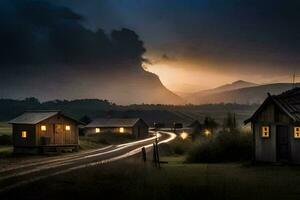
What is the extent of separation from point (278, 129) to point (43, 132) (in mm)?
33068

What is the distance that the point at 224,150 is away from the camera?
40.1 m

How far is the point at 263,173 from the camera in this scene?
29.8m

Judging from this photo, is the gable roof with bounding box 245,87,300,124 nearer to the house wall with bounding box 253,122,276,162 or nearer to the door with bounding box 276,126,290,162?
the house wall with bounding box 253,122,276,162

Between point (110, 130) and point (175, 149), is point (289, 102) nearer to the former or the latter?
point (175, 149)

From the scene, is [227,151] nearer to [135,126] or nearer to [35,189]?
[35,189]

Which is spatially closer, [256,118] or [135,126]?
[256,118]

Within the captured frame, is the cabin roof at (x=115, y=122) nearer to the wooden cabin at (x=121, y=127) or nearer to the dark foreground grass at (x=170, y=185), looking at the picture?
the wooden cabin at (x=121, y=127)

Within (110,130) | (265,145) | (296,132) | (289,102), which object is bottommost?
(110,130)

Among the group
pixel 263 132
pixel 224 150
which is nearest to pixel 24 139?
pixel 224 150

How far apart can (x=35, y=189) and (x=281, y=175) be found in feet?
50.0

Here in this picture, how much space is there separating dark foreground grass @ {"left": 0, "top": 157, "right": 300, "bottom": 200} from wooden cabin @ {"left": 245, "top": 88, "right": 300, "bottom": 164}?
2161 mm

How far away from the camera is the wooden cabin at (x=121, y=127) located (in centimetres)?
9969

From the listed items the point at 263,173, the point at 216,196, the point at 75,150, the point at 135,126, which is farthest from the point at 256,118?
the point at 135,126

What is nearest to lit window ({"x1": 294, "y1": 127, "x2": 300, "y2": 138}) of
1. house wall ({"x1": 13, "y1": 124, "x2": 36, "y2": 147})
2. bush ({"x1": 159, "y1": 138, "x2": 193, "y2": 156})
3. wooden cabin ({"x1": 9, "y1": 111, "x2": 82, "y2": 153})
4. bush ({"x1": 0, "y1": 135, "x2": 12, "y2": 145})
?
bush ({"x1": 159, "y1": 138, "x2": 193, "y2": 156})
